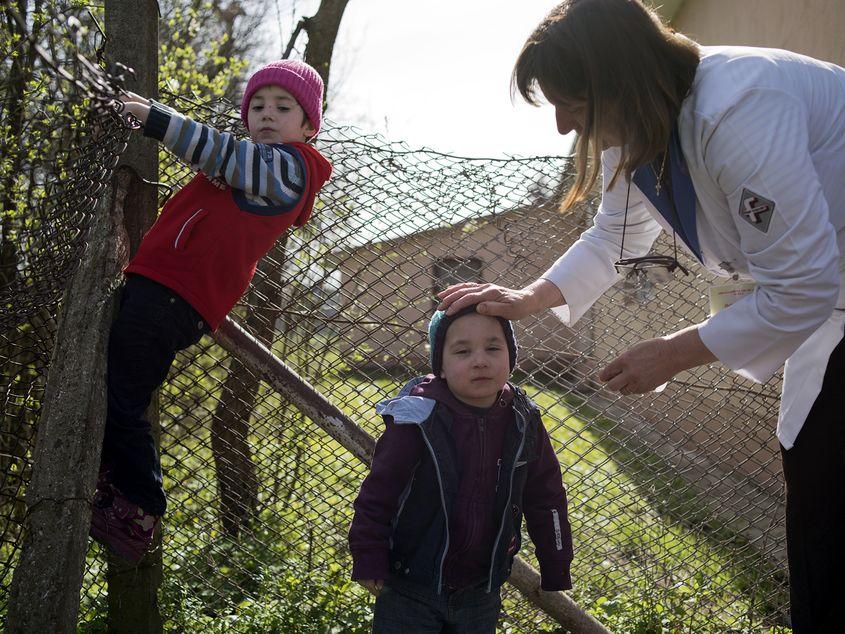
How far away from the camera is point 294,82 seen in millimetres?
2318

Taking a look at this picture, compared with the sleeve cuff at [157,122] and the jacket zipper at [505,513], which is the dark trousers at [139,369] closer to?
the sleeve cuff at [157,122]

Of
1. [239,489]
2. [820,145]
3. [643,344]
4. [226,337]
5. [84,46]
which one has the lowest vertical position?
[643,344]

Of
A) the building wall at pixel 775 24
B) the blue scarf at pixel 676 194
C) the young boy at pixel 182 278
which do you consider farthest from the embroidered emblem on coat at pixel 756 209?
the building wall at pixel 775 24

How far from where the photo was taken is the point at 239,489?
386 centimetres

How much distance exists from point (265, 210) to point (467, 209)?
111 centimetres

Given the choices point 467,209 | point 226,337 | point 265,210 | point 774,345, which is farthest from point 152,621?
point 774,345

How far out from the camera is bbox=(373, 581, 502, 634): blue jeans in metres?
2.16

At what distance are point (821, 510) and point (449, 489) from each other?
90 cm

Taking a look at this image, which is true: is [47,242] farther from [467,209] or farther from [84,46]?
[84,46]

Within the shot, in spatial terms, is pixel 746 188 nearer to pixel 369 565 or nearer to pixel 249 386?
pixel 369 565

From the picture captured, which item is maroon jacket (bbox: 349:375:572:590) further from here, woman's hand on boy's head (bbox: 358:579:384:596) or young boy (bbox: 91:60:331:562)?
young boy (bbox: 91:60:331:562)

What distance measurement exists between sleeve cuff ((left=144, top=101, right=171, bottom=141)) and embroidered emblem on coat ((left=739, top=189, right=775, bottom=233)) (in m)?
1.34

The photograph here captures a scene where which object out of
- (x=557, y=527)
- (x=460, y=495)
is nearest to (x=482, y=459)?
(x=460, y=495)

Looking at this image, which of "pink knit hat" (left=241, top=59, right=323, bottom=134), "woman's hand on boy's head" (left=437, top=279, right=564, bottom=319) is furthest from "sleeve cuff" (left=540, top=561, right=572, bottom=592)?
"pink knit hat" (left=241, top=59, right=323, bottom=134)
